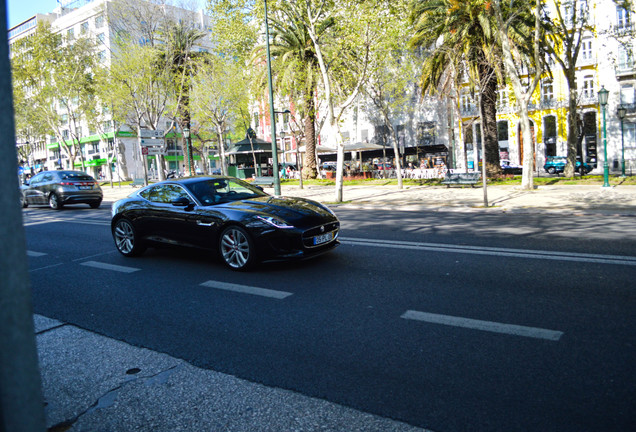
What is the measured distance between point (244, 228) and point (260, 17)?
14.7 metres

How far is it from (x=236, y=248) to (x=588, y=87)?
38.5 metres

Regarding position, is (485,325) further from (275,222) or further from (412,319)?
(275,222)

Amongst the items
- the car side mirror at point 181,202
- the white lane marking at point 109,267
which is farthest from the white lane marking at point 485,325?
the white lane marking at point 109,267

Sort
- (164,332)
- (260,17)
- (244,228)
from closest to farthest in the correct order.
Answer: (164,332), (244,228), (260,17)

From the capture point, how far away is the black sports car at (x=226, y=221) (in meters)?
6.78

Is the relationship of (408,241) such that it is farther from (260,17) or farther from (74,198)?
(74,198)

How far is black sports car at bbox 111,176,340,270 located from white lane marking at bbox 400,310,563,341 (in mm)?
2361

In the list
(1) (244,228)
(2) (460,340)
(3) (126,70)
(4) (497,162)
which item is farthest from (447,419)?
(3) (126,70)

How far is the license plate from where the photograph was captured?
274 inches

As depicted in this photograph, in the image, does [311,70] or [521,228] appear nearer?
[521,228]

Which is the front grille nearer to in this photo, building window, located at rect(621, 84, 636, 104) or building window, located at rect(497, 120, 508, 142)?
building window, located at rect(621, 84, 636, 104)

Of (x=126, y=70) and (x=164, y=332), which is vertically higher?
(x=126, y=70)

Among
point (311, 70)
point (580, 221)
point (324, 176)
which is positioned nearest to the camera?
point (580, 221)

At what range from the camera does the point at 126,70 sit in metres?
29.6
